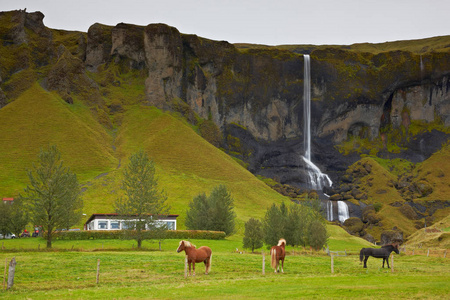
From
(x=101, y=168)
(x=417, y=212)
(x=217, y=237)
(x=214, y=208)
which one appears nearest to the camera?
(x=217, y=237)

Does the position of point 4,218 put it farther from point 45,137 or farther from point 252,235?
point 45,137

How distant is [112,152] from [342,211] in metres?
72.0

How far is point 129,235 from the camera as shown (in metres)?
69.1

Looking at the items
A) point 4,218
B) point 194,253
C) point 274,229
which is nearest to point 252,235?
point 274,229

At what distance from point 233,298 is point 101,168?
412 feet

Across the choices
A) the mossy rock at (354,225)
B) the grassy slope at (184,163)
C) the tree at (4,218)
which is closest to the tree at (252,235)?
the tree at (4,218)

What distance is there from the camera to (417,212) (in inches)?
6368

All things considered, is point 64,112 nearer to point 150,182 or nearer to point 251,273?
point 150,182

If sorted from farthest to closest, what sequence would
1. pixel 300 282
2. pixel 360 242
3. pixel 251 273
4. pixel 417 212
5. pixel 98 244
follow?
pixel 417 212 < pixel 360 242 < pixel 98 244 < pixel 251 273 < pixel 300 282

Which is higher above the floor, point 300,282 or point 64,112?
point 64,112

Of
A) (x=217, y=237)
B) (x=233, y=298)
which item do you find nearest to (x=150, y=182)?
(x=217, y=237)

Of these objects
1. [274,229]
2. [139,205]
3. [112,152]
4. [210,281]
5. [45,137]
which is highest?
[45,137]

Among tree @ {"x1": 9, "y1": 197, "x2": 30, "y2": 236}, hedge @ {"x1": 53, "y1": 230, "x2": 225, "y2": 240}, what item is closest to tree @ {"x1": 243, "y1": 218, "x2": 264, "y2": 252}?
hedge @ {"x1": 53, "y1": 230, "x2": 225, "y2": 240}

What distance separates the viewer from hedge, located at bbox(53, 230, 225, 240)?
69375 millimetres
